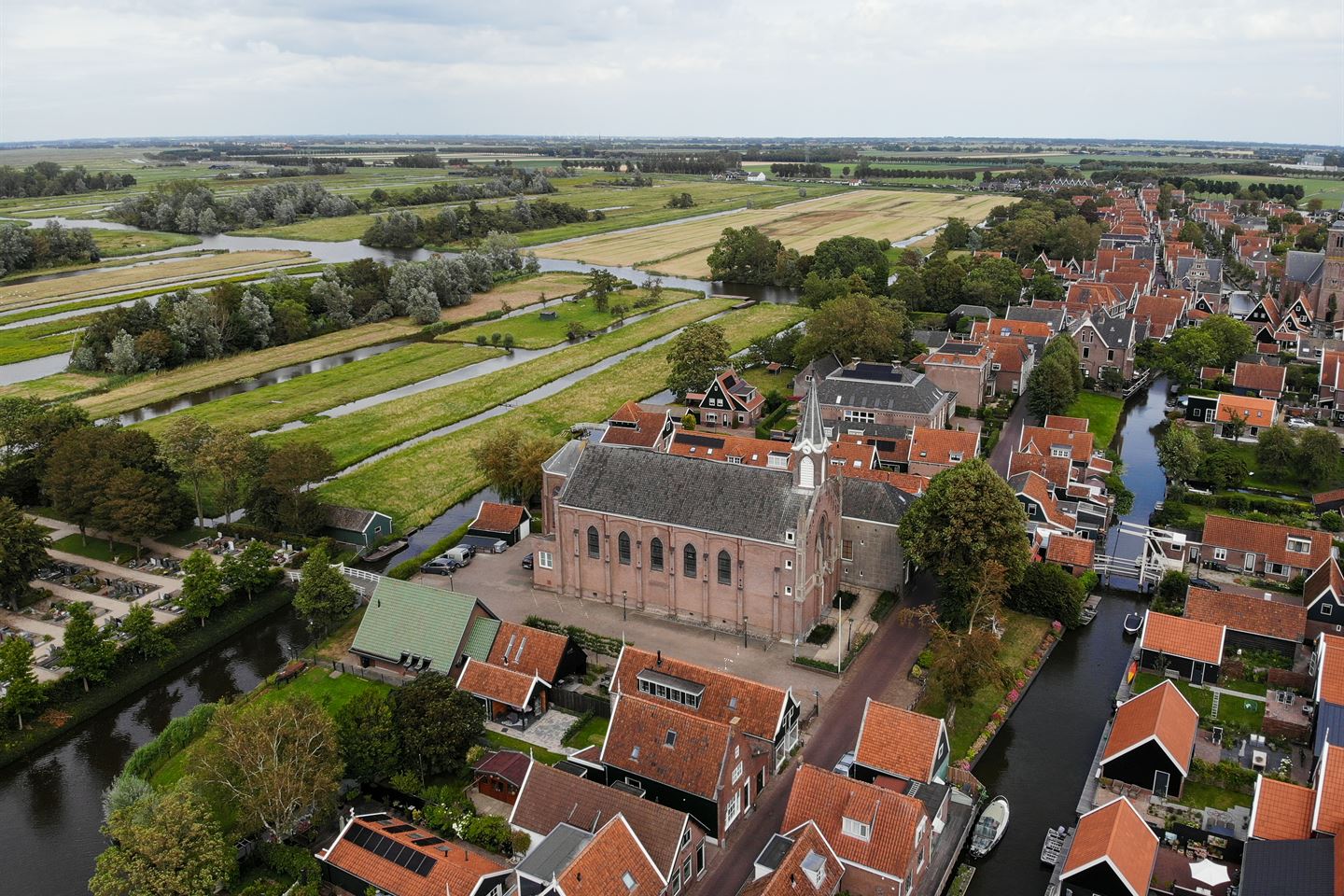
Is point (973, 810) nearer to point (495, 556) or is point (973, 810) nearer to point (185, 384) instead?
point (495, 556)

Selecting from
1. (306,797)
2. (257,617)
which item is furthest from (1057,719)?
(257,617)

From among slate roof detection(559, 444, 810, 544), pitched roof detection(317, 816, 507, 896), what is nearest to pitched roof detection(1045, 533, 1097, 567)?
slate roof detection(559, 444, 810, 544)

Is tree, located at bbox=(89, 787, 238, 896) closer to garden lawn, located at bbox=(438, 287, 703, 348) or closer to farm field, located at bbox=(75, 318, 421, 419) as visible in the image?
farm field, located at bbox=(75, 318, 421, 419)

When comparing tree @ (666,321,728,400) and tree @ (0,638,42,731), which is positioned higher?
tree @ (666,321,728,400)

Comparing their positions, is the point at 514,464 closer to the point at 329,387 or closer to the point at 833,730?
the point at 833,730

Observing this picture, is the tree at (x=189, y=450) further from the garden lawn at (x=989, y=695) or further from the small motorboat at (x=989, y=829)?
the small motorboat at (x=989, y=829)

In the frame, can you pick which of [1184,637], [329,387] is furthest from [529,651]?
[329,387]

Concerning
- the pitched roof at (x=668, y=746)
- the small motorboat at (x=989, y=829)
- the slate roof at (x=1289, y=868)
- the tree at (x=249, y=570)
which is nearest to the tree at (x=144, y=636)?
the tree at (x=249, y=570)
